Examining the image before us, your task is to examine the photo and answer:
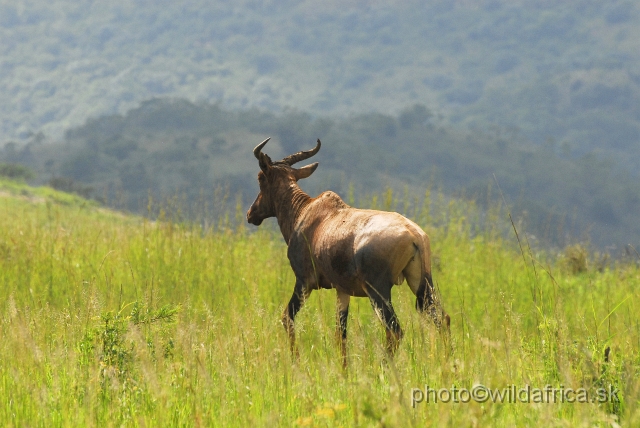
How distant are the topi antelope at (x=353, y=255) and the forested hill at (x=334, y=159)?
127587 mm

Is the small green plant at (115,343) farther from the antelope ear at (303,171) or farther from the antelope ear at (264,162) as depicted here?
the antelope ear at (303,171)

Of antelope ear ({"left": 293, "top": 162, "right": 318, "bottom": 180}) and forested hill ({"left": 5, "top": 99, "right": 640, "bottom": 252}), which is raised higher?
antelope ear ({"left": 293, "top": 162, "right": 318, "bottom": 180})

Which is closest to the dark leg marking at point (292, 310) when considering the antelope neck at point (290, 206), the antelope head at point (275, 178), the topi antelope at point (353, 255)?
the topi antelope at point (353, 255)

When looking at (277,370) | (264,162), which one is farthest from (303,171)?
(277,370)

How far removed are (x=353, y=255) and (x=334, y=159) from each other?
510ft

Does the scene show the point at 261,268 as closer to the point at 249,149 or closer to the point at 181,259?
the point at 181,259

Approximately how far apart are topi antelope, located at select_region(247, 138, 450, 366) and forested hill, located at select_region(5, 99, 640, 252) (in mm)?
127587

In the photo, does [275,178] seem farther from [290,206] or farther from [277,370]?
[277,370]

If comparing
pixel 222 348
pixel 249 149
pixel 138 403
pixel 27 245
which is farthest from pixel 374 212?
pixel 249 149

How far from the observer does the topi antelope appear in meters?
7.09

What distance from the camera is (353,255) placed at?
7375 millimetres

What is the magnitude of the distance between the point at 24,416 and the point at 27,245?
280 inches

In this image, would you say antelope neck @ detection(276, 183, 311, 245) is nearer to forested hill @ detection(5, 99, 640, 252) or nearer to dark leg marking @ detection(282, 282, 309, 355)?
dark leg marking @ detection(282, 282, 309, 355)

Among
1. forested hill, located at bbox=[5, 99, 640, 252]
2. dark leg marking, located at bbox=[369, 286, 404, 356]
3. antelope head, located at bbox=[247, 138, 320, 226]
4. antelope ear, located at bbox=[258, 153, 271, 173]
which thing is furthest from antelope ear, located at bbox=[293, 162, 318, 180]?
forested hill, located at bbox=[5, 99, 640, 252]
